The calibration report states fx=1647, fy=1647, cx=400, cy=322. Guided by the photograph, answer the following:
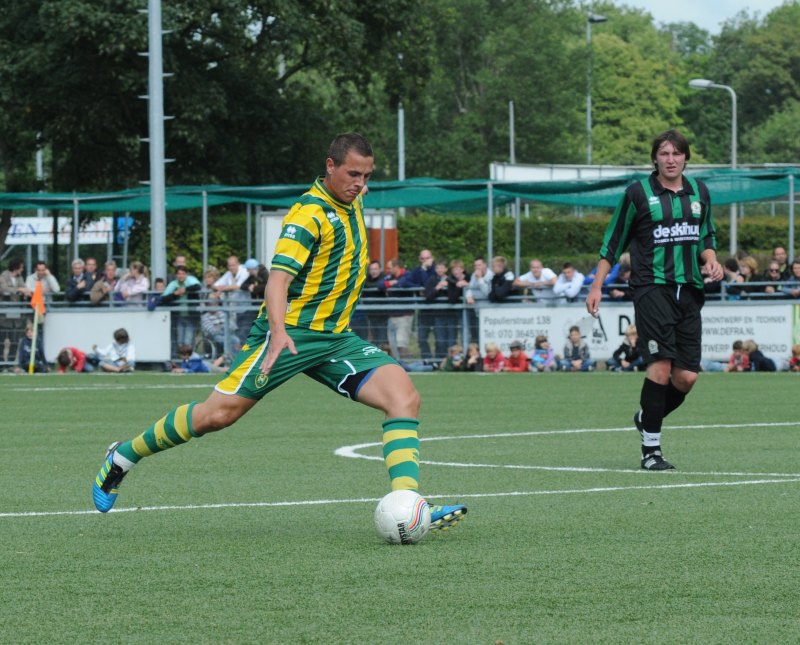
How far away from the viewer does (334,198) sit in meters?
7.57

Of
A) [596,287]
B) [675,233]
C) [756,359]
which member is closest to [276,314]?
[596,287]

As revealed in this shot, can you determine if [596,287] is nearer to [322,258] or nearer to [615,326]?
[322,258]

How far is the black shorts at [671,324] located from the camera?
10.4 meters

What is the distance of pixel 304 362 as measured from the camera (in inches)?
301

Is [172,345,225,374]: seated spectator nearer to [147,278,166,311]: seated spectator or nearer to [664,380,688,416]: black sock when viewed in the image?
[147,278,166,311]: seated spectator

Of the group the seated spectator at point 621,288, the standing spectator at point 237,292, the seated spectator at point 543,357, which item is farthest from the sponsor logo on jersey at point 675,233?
the standing spectator at point 237,292

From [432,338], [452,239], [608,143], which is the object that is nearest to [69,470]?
[432,338]

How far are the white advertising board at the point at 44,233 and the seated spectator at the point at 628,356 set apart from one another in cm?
1468

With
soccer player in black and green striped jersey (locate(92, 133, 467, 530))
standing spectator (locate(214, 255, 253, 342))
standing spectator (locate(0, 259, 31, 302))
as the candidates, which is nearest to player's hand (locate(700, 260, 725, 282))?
soccer player in black and green striped jersey (locate(92, 133, 467, 530))

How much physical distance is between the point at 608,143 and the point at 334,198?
97.5m

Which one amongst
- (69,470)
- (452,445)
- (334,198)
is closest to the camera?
(334,198)

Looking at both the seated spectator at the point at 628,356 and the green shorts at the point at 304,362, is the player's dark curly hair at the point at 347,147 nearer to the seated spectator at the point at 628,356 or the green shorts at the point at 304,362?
the green shorts at the point at 304,362

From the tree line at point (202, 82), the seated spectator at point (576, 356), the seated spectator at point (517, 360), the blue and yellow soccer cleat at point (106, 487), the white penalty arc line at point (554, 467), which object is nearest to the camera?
the blue and yellow soccer cleat at point (106, 487)

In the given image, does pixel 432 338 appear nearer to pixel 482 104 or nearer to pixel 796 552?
pixel 796 552
